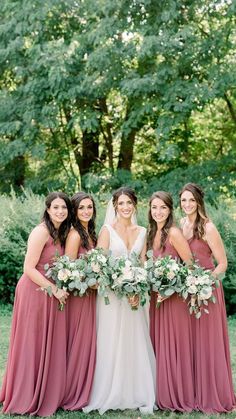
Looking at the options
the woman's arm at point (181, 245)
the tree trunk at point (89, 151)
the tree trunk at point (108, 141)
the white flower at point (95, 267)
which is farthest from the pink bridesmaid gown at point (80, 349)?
the tree trunk at point (89, 151)

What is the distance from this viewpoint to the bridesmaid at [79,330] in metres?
5.91

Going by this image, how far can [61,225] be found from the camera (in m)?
6.02

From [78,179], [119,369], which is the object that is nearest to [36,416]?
[119,369]

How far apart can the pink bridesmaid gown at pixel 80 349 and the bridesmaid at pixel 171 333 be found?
2.03 ft

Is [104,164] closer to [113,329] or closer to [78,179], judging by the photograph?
[78,179]

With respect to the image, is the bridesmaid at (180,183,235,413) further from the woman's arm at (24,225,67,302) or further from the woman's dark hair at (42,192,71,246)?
the woman's arm at (24,225,67,302)

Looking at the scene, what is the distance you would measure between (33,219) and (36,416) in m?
6.44

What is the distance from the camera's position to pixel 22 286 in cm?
591

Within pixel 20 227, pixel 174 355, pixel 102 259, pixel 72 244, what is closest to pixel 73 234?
pixel 72 244

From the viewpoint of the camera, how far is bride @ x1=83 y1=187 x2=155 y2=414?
5938mm

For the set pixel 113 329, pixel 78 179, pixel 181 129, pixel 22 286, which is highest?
pixel 181 129

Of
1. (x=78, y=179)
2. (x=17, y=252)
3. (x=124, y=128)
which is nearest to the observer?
(x=17, y=252)

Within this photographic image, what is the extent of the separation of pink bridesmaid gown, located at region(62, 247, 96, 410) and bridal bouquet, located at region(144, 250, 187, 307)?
2.17ft

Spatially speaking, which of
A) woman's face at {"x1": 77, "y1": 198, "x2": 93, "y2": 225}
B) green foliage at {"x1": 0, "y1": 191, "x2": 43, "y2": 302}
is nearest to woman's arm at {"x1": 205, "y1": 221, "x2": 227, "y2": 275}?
woman's face at {"x1": 77, "y1": 198, "x2": 93, "y2": 225}
